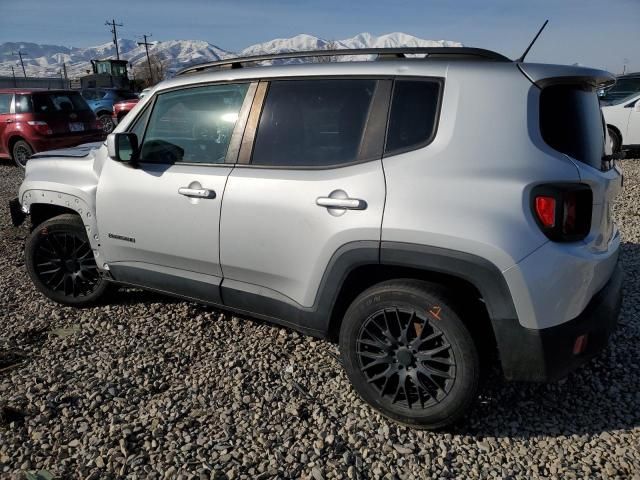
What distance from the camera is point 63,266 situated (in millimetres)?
3867

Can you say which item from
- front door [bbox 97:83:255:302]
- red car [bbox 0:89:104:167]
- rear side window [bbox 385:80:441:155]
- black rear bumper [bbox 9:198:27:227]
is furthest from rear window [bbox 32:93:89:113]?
rear side window [bbox 385:80:441:155]

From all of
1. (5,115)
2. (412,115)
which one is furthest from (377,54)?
(5,115)

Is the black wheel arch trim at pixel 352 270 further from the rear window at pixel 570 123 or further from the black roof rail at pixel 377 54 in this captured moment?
the black roof rail at pixel 377 54

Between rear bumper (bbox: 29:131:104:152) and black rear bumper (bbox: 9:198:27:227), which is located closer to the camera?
black rear bumper (bbox: 9:198:27:227)

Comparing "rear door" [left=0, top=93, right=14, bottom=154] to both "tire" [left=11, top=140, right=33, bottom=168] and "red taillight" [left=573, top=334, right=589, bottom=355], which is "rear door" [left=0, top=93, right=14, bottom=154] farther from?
"red taillight" [left=573, top=334, right=589, bottom=355]

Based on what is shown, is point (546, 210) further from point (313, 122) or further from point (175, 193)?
point (175, 193)

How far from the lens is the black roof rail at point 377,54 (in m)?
2.39

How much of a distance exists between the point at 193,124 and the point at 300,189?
104 cm

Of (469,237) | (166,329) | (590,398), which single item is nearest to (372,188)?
(469,237)

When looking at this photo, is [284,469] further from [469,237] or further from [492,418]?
[469,237]

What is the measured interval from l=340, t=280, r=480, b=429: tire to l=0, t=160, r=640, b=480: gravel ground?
0.53 ft

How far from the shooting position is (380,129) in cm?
245

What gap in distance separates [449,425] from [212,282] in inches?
63.1

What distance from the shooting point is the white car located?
9.68m
